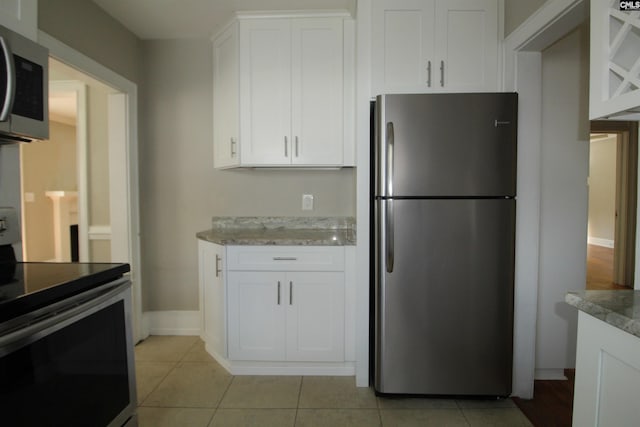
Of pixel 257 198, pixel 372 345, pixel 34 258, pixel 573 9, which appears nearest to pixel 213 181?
pixel 257 198

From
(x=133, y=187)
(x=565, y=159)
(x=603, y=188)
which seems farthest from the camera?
(x=603, y=188)

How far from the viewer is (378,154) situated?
6.13 feet

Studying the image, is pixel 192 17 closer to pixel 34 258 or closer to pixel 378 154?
pixel 378 154

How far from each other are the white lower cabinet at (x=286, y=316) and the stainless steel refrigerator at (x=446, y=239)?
41 cm

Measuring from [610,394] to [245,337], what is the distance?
189cm

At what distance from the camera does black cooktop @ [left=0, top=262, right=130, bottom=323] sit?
34.4 inches

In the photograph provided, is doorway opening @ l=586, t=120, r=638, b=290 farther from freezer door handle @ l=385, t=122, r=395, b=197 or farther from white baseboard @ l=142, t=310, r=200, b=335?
white baseboard @ l=142, t=310, r=200, b=335

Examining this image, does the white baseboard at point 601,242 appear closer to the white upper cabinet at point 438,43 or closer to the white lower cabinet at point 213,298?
the white upper cabinet at point 438,43

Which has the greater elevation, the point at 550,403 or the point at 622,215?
the point at 622,215

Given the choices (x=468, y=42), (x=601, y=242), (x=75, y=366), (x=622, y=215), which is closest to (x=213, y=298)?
(x=75, y=366)

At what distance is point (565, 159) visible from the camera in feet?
6.96

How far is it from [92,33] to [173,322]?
2.28 meters

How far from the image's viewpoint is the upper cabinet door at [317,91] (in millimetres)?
2350

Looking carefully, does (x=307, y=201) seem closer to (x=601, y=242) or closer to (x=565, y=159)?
(x=565, y=159)
